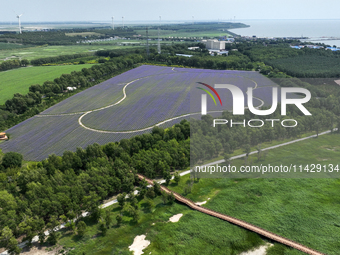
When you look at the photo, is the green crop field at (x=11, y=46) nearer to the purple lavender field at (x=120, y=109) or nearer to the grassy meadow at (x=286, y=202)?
the purple lavender field at (x=120, y=109)

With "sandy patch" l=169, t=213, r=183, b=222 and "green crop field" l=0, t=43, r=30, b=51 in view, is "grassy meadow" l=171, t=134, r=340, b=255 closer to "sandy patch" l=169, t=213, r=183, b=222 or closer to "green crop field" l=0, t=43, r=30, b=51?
"sandy patch" l=169, t=213, r=183, b=222

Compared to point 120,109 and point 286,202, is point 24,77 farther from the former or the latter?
point 286,202

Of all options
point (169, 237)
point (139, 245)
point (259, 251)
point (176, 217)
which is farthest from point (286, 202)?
point (139, 245)

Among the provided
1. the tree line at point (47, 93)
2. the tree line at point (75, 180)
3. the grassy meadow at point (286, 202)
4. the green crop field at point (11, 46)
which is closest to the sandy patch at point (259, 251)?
the grassy meadow at point (286, 202)

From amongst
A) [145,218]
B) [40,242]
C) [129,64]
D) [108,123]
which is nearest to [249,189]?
[145,218]

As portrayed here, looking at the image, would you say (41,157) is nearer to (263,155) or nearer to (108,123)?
(108,123)

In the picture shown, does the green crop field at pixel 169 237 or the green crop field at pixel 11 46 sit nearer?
the green crop field at pixel 169 237
